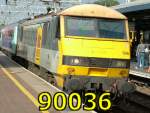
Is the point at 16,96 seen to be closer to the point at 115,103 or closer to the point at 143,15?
the point at 115,103

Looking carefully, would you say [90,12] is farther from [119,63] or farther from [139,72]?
[139,72]

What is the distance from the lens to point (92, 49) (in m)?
13.8

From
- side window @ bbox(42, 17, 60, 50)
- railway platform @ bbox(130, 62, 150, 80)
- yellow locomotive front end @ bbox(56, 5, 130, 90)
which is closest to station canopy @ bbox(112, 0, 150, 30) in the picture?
railway platform @ bbox(130, 62, 150, 80)

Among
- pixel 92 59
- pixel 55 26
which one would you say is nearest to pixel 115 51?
pixel 92 59

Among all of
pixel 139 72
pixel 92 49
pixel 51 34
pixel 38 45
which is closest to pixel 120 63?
pixel 92 49

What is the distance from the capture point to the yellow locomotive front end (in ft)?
44.2

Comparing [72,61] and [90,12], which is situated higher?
[90,12]

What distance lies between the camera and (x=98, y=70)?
13617mm

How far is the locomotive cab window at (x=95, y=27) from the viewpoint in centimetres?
1416

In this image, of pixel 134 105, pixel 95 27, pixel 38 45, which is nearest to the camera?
pixel 95 27

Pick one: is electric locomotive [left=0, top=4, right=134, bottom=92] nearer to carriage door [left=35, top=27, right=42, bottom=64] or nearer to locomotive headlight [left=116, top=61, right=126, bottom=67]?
locomotive headlight [left=116, top=61, right=126, bottom=67]

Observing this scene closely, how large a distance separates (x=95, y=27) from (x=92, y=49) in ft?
2.85

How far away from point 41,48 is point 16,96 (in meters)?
5.67

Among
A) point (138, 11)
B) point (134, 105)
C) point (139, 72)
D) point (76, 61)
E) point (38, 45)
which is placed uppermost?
point (138, 11)
